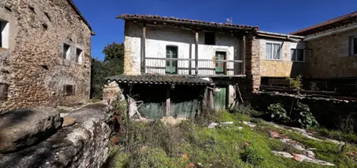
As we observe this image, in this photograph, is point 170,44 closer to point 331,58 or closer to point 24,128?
point 24,128

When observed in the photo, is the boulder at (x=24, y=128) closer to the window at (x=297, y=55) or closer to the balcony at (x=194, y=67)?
the balcony at (x=194, y=67)

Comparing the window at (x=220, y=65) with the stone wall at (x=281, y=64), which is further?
the stone wall at (x=281, y=64)

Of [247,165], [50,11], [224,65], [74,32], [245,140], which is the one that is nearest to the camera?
[247,165]

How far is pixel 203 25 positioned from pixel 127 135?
27.5 ft

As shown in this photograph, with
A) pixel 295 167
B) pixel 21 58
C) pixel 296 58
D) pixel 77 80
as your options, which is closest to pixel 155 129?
pixel 295 167

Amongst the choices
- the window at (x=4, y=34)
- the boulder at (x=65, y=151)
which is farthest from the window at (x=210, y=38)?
the boulder at (x=65, y=151)

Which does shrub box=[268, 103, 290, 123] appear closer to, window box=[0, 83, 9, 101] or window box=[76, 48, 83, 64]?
window box=[0, 83, 9, 101]

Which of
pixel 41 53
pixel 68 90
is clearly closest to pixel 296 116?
pixel 68 90

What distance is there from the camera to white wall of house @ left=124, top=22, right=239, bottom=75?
10922 millimetres

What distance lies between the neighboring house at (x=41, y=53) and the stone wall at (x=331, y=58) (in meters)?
16.5

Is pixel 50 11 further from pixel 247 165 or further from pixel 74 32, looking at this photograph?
pixel 247 165

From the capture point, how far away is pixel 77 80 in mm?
10938

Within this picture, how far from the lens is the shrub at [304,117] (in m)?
8.38

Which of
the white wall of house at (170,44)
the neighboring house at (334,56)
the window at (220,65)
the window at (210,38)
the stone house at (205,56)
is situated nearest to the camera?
the stone house at (205,56)
